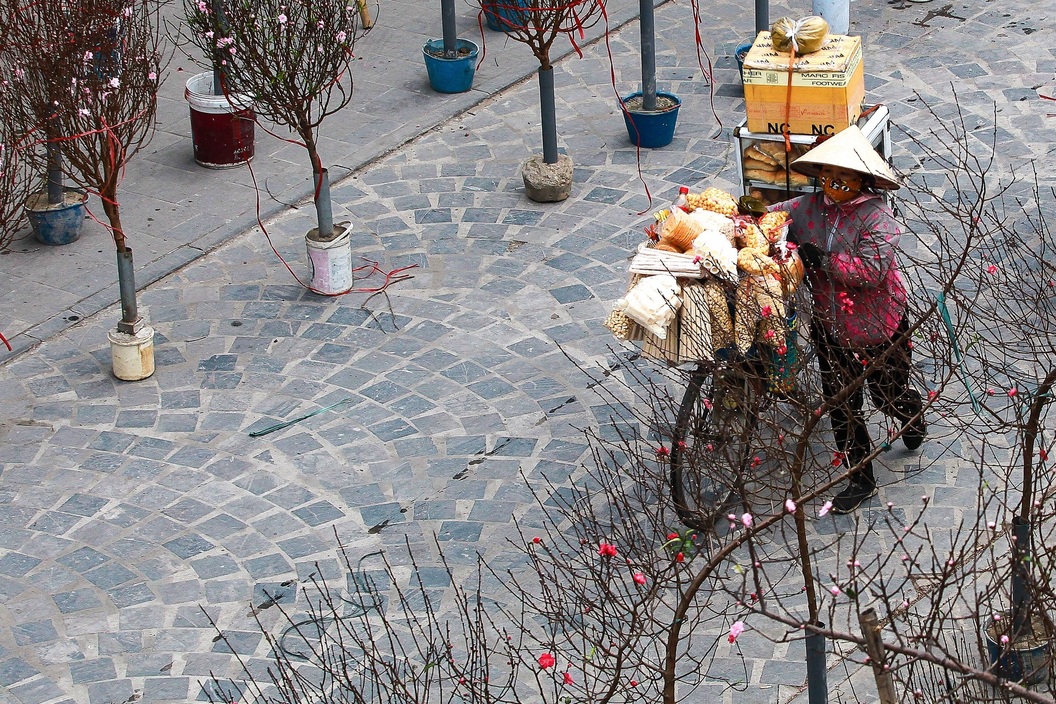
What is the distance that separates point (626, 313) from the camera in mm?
7004

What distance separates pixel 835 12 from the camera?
42.5 feet

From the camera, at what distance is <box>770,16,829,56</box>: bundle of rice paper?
8.24 m

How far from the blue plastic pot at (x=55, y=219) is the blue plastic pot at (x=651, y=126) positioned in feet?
13.9

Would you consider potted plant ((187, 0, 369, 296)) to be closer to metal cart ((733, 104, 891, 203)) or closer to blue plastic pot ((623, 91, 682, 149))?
metal cart ((733, 104, 891, 203))

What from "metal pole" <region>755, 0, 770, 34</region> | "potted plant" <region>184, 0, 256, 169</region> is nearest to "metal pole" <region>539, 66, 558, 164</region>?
"potted plant" <region>184, 0, 256, 169</region>

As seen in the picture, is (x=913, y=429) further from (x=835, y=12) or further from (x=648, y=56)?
(x=835, y=12)

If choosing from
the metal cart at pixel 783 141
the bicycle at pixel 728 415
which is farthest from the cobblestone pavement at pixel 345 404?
the metal cart at pixel 783 141

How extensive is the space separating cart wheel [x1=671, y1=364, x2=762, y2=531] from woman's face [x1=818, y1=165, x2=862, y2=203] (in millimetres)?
1012

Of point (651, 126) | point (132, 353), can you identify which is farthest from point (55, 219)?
point (651, 126)

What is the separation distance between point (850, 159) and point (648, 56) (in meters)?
4.74

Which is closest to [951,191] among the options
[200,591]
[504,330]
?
[504,330]

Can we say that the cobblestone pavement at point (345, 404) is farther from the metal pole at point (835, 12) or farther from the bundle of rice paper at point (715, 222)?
the bundle of rice paper at point (715, 222)

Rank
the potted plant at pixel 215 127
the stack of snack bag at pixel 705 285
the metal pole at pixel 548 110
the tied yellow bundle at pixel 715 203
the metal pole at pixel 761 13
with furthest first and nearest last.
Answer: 1. the metal pole at pixel 761 13
2. the potted plant at pixel 215 127
3. the metal pole at pixel 548 110
4. the tied yellow bundle at pixel 715 203
5. the stack of snack bag at pixel 705 285

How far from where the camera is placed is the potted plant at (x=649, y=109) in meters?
11.6
